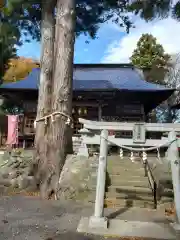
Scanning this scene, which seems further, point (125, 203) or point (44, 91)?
point (44, 91)

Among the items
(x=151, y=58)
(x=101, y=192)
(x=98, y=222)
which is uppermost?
(x=151, y=58)

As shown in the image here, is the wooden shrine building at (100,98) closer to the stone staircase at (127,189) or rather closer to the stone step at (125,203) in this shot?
the stone staircase at (127,189)

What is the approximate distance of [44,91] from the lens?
7699 mm

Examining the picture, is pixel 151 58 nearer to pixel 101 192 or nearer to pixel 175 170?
pixel 175 170

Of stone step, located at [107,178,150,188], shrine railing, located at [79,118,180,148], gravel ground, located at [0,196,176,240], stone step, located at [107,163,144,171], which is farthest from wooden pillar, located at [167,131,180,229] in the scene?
stone step, located at [107,163,144,171]

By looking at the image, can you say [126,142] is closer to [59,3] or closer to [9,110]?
[59,3]

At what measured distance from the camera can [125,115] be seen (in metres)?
13.8

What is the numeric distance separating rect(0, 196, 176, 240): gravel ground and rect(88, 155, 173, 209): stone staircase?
2.79ft

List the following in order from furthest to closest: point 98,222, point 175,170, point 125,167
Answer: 1. point 125,167
2. point 175,170
3. point 98,222

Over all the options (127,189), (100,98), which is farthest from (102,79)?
(127,189)

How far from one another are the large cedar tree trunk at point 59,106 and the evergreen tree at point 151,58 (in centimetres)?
1764

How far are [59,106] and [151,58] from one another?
2073cm

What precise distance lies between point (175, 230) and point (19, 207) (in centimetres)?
344

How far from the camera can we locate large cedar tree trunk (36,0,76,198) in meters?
7.09
